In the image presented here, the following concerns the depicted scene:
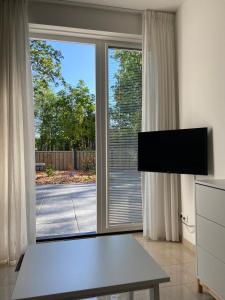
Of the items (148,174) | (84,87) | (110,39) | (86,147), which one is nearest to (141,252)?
(148,174)

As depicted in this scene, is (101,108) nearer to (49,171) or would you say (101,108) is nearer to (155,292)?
(49,171)

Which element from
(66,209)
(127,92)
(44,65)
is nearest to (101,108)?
(127,92)

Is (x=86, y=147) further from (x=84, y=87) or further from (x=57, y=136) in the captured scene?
(x=84, y=87)

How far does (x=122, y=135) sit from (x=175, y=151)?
0.93 metres

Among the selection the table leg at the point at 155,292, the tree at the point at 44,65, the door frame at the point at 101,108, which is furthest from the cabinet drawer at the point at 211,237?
the tree at the point at 44,65

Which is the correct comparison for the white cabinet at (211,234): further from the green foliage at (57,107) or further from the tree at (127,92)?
the green foliage at (57,107)

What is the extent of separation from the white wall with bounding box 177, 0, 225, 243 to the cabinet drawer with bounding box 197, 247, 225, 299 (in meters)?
0.87

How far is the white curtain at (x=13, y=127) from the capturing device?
10.0ft

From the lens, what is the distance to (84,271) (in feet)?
4.69

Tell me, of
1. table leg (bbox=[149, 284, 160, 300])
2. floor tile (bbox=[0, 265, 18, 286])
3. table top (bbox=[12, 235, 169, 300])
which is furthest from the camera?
floor tile (bbox=[0, 265, 18, 286])

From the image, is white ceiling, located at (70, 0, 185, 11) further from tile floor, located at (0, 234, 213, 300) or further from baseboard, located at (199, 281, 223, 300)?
baseboard, located at (199, 281, 223, 300)

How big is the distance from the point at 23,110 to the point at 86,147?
0.99 m

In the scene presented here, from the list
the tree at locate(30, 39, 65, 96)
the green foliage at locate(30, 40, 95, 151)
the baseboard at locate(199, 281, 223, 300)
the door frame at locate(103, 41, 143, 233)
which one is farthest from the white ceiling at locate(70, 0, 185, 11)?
the baseboard at locate(199, 281, 223, 300)

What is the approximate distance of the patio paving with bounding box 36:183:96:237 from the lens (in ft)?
12.1
